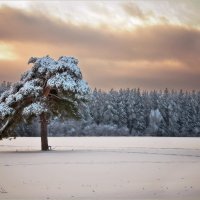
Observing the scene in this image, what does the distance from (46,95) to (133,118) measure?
8940 centimetres

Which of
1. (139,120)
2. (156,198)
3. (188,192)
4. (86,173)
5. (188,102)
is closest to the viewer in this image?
(156,198)

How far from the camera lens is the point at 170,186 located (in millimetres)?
19891

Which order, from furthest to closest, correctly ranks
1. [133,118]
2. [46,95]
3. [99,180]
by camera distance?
[133,118] → [46,95] → [99,180]

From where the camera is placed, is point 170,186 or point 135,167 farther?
point 135,167

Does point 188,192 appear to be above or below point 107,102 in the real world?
below

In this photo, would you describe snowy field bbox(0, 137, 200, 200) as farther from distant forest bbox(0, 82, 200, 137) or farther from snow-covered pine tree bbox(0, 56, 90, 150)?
distant forest bbox(0, 82, 200, 137)

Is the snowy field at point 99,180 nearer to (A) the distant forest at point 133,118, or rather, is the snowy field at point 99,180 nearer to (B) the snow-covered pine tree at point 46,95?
(B) the snow-covered pine tree at point 46,95

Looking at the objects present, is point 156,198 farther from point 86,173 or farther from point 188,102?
point 188,102

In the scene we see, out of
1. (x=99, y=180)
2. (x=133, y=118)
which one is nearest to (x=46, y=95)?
(x=99, y=180)

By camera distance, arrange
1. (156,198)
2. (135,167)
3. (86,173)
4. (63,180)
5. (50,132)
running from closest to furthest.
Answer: (156,198) < (63,180) < (86,173) < (135,167) < (50,132)

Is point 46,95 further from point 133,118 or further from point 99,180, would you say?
point 133,118

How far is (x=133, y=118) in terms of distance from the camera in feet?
433

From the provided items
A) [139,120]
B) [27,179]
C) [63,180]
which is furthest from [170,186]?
[139,120]

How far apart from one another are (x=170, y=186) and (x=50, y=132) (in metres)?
103
